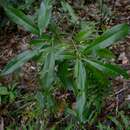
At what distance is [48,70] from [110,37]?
328 millimetres

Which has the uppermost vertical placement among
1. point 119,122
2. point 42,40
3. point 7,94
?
point 42,40

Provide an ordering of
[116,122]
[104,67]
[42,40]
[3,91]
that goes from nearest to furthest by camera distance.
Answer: [104,67] → [42,40] → [116,122] → [3,91]

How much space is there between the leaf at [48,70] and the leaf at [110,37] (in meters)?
0.16

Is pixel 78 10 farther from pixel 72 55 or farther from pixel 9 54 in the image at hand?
pixel 72 55

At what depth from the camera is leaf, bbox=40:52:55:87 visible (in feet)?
5.22

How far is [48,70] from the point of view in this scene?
1614mm

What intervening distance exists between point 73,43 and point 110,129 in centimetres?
99

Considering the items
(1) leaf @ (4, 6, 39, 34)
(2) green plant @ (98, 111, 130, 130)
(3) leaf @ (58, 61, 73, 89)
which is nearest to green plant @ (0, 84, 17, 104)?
(2) green plant @ (98, 111, 130, 130)

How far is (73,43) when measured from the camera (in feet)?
→ 5.49

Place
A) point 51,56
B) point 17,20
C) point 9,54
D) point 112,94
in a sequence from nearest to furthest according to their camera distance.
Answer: point 51,56 → point 17,20 → point 112,94 → point 9,54

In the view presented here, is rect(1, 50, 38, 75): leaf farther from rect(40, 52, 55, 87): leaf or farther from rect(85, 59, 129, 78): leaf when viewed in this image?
rect(85, 59, 129, 78): leaf

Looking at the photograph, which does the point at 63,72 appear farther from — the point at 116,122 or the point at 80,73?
the point at 116,122

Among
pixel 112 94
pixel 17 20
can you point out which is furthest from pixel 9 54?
pixel 17 20

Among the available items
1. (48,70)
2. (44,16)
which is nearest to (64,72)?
(48,70)
